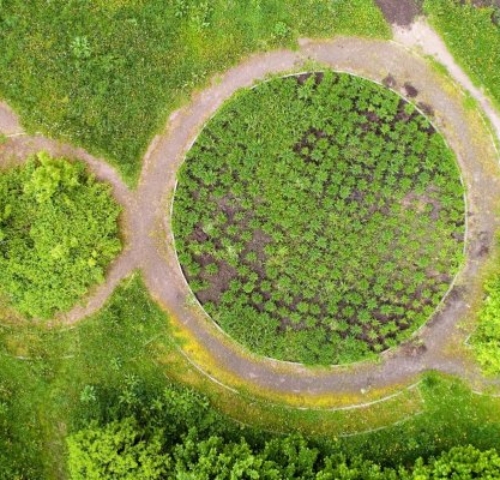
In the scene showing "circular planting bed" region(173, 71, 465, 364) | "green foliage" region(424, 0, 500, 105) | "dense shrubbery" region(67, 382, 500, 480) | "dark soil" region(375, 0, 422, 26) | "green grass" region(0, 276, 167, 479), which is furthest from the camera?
"green grass" region(0, 276, 167, 479)

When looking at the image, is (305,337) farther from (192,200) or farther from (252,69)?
(252,69)

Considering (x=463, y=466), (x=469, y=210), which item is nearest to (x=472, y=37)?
(x=469, y=210)

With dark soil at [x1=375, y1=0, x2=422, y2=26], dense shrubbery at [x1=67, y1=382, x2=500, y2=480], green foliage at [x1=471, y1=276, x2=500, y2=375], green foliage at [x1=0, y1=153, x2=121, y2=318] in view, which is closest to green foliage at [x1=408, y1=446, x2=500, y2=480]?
dense shrubbery at [x1=67, y1=382, x2=500, y2=480]

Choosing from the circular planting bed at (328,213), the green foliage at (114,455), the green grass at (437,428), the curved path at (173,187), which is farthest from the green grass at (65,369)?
the green grass at (437,428)

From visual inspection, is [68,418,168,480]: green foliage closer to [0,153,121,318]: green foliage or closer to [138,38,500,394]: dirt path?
[138,38,500,394]: dirt path

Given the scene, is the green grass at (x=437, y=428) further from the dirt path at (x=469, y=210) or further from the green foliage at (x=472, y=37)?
the green foliage at (x=472, y=37)

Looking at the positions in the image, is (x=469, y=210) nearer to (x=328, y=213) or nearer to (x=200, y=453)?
(x=328, y=213)
